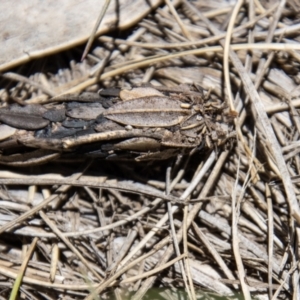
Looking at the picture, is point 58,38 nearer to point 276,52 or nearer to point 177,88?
point 177,88

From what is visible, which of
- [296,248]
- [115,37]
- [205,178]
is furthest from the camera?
[115,37]

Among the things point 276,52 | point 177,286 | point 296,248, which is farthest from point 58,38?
point 296,248

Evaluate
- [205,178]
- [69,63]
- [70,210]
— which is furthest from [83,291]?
[69,63]

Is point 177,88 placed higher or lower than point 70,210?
higher

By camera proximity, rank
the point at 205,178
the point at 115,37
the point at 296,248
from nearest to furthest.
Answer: the point at 296,248 < the point at 205,178 < the point at 115,37

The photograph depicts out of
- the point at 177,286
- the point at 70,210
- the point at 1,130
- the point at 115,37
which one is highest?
the point at 115,37

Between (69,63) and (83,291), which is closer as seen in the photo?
(83,291)
